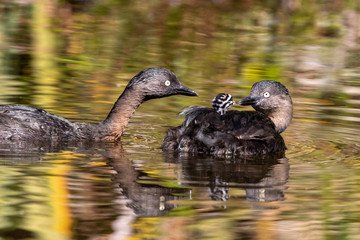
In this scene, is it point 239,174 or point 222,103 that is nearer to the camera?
point 239,174

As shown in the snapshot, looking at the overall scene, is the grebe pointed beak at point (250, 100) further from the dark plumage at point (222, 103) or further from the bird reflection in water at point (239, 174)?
the bird reflection in water at point (239, 174)

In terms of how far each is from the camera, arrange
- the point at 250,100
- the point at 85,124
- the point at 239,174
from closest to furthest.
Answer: the point at 239,174, the point at 85,124, the point at 250,100

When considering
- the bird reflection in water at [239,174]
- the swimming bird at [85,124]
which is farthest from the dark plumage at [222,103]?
the bird reflection in water at [239,174]

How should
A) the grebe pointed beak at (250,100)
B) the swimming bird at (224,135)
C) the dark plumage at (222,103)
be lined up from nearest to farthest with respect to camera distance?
the swimming bird at (224,135), the dark plumage at (222,103), the grebe pointed beak at (250,100)

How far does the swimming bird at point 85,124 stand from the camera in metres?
8.77

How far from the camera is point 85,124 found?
9.40 meters

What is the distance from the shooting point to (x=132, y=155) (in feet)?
28.0

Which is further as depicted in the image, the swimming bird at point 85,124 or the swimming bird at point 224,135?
the swimming bird at point 85,124

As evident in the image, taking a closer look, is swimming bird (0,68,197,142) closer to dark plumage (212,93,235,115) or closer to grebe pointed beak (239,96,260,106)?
dark plumage (212,93,235,115)

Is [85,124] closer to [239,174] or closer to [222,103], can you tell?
[222,103]

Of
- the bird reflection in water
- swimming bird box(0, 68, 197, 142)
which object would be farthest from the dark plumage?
the bird reflection in water

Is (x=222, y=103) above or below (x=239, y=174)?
above

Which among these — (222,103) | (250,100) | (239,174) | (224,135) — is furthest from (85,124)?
(239,174)

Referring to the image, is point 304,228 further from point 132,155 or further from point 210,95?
point 210,95
